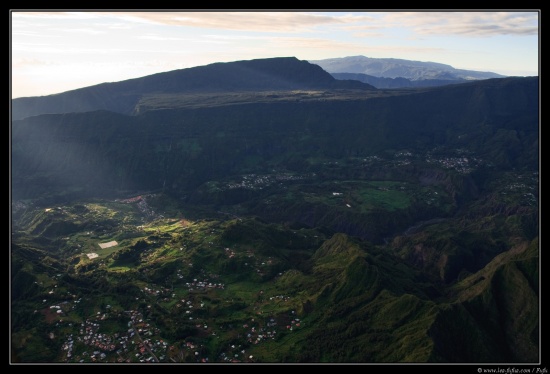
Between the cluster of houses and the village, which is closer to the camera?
the cluster of houses

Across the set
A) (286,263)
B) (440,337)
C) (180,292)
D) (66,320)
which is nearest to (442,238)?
(286,263)

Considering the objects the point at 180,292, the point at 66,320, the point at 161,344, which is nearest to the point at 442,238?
the point at 180,292

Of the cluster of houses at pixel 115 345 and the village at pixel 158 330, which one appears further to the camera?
the village at pixel 158 330

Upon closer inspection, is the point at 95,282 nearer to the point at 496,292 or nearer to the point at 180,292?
the point at 180,292

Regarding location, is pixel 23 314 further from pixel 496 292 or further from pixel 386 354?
pixel 496 292

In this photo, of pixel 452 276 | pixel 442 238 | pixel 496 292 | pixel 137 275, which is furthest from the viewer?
pixel 442 238

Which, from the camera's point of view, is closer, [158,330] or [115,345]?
[115,345]

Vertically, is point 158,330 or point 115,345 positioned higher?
point 115,345

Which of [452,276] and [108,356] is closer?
[108,356]

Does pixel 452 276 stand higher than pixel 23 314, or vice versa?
pixel 23 314

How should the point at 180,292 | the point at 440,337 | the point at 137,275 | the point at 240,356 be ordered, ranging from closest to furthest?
the point at 440,337 < the point at 240,356 < the point at 180,292 < the point at 137,275
